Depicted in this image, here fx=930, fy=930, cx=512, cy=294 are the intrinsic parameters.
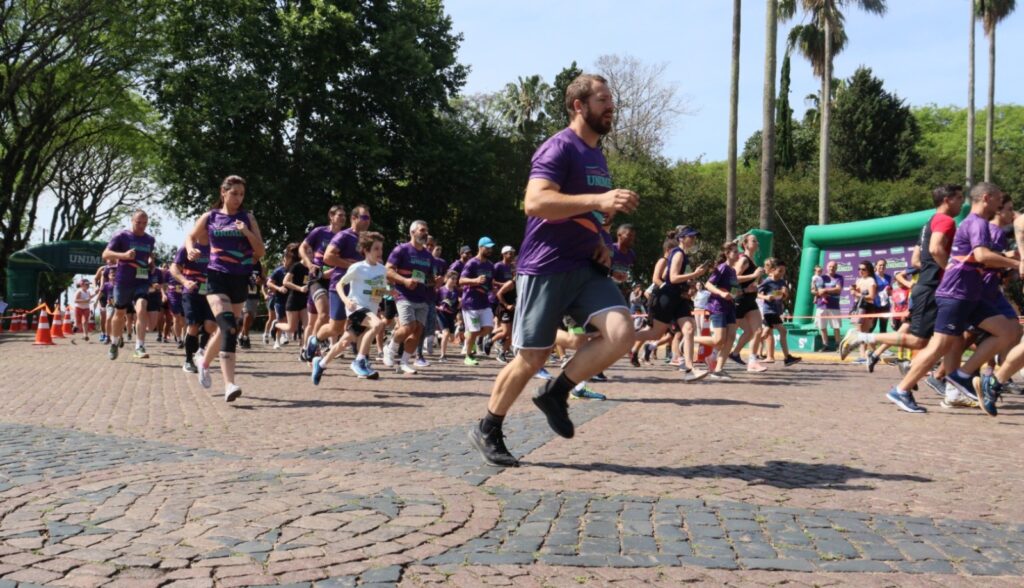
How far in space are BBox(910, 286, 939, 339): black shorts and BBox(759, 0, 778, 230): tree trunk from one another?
46.4ft

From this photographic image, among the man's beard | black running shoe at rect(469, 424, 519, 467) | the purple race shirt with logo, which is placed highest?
the purple race shirt with logo

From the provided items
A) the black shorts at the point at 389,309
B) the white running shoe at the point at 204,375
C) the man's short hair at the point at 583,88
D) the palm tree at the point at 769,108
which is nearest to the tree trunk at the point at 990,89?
the palm tree at the point at 769,108

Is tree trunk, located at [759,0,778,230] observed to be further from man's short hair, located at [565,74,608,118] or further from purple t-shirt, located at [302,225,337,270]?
man's short hair, located at [565,74,608,118]

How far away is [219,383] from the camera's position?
1054 cm

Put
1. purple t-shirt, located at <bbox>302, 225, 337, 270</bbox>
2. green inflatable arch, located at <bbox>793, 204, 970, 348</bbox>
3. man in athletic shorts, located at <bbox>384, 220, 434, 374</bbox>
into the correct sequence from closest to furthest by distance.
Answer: man in athletic shorts, located at <bbox>384, 220, 434, 374</bbox> < purple t-shirt, located at <bbox>302, 225, 337, 270</bbox> < green inflatable arch, located at <bbox>793, 204, 970, 348</bbox>

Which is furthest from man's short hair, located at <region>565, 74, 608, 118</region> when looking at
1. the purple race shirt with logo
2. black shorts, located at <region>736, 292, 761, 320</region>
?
the purple race shirt with logo

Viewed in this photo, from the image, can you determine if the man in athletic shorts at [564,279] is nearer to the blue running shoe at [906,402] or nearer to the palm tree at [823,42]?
the blue running shoe at [906,402]

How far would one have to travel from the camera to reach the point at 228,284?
27.8 feet

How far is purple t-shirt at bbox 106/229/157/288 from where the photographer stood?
43.2 feet

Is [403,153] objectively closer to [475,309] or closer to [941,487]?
[475,309]

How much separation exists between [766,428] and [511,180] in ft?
116

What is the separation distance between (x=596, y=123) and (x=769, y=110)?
60.6ft

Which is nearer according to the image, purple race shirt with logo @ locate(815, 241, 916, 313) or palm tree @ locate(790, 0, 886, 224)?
purple race shirt with logo @ locate(815, 241, 916, 313)

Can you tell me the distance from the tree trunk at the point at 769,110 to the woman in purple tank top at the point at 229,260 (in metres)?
16.3
